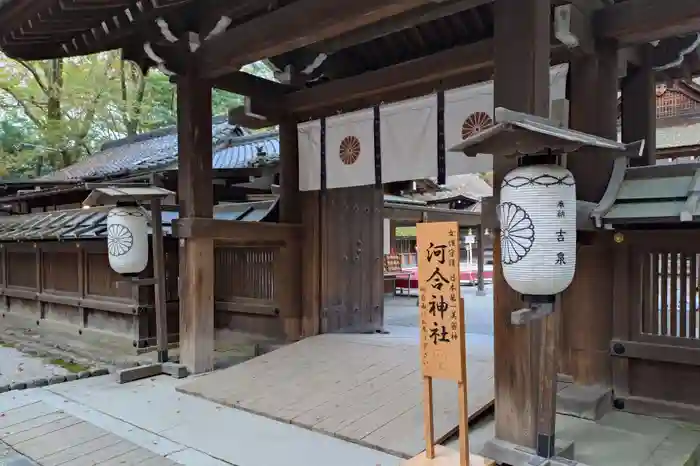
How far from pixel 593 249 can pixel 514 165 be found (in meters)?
1.63

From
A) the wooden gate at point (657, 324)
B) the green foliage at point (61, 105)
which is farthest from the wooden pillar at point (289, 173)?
the green foliage at point (61, 105)

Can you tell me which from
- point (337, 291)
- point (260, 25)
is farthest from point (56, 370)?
point (260, 25)

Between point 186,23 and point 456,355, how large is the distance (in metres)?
4.75

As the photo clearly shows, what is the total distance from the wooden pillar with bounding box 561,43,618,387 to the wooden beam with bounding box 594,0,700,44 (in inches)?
7.3

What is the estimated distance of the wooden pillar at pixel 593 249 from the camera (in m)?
4.68

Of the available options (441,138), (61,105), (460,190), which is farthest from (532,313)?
(61,105)

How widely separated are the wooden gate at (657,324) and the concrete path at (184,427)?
7.48 ft

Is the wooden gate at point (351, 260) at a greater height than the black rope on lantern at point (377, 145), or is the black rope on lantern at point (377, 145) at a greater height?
the black rope on lantern at point (377, 145)

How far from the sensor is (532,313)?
3234mm

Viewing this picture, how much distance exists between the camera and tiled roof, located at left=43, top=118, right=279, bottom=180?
9711 millimetres

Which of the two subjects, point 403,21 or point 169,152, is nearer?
point 403,21

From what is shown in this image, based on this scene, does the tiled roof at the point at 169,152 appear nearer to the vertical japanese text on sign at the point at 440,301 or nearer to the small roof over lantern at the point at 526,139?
the vertical japanese text on sign at the point at 440,301

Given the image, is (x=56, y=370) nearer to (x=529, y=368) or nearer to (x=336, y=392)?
(x=336, y=392)

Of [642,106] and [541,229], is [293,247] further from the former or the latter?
[541,229]
